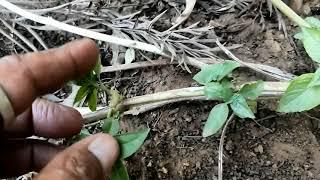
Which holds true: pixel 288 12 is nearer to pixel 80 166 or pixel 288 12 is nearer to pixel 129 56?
pixel 129 56

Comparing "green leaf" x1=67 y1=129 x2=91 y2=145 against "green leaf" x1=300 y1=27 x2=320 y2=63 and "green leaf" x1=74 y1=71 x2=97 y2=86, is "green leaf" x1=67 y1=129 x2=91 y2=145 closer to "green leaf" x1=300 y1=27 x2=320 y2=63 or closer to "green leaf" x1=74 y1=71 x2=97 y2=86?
"green leaf" x1=74 y1=71 x2=97 y2=86

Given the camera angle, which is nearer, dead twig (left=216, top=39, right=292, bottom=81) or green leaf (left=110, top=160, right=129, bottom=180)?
green leaf (left=110, top=160, right=129, bottom=180)

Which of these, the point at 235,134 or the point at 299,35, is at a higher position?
the point at 299,35

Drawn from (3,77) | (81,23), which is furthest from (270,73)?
(3,77)

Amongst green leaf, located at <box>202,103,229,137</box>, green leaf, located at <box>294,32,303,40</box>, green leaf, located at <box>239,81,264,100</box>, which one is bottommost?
green leaf, located at <box>202,103,229,137</box>

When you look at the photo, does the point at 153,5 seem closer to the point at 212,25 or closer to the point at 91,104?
the point at 212,25

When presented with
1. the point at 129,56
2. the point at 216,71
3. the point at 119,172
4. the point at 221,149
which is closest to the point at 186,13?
the point at 129,56

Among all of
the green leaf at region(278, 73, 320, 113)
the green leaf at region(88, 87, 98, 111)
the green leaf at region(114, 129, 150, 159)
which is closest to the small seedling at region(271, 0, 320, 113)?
the green leaf at region(278, 73, 320, 113)
